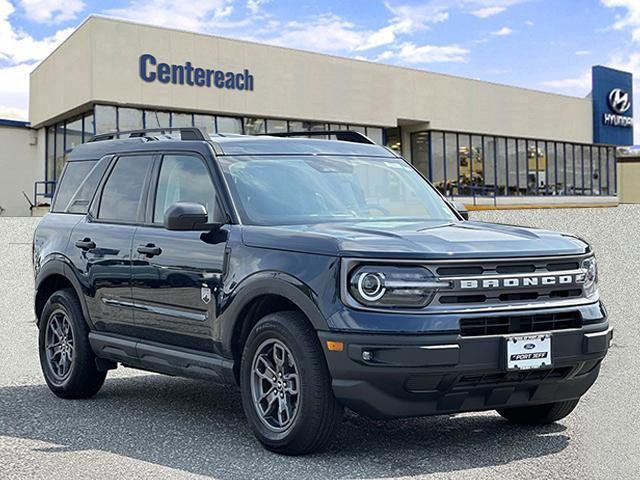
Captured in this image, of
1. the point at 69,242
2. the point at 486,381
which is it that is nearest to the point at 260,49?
the point at 69,242

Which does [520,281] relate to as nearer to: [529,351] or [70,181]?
[529,351]

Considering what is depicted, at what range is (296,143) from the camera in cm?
730

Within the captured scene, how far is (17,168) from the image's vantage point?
39.7 meters

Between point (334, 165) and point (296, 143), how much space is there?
1.20ft

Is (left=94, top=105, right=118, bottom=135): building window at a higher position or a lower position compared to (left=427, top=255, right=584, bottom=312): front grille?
higher

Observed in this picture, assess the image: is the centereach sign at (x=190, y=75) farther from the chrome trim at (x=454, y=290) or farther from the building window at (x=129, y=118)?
the chrome trim at (x=454, y=290)

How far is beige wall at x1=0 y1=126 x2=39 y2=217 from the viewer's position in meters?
39.1

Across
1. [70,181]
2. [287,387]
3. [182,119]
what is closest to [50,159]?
[182,119]

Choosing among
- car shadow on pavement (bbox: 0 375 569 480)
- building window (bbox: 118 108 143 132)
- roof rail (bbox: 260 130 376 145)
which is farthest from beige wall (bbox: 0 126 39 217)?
roof rail (bbox: 260 130 376 145)

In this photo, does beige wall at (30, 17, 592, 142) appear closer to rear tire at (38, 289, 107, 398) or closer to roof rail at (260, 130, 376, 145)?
rear tire at (38, 289, 107, 398)

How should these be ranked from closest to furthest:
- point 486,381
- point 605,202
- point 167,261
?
1. point 486,381
2. point 167,261
3. point 605,202

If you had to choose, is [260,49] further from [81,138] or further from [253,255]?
[253,255]

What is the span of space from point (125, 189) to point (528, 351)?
12.0ft

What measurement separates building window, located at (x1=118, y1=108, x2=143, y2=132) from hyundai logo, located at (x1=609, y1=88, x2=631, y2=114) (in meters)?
34.0
